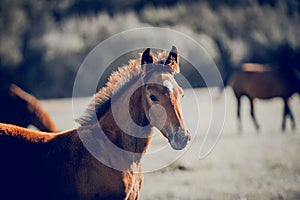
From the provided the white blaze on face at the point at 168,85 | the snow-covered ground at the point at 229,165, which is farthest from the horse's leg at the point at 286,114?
the white blaze on face at the point at 168,85

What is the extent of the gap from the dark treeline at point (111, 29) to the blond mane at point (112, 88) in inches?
666

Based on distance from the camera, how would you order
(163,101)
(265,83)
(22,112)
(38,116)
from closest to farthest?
(163,101), (38,116), (22,112), (265,83)

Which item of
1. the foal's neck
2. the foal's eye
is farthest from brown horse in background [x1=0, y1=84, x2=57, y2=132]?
the foal's eye

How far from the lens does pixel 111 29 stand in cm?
2691

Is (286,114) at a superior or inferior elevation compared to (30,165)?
superior

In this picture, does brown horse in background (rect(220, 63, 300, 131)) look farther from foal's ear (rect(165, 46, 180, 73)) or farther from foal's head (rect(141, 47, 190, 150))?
foal's head (rect(141, 47, 190, 150))

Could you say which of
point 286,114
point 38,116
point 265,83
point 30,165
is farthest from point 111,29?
point 30,165

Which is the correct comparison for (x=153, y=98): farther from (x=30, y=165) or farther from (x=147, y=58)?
(x=30, y=165)

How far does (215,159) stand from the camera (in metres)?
9.54

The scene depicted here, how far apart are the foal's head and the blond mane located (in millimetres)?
109

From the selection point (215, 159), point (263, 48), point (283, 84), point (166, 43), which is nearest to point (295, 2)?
point (263, 48)

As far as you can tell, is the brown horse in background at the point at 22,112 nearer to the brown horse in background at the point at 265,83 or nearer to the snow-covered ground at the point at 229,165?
the snow-covered ground at the point at 229,165

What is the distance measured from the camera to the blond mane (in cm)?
429

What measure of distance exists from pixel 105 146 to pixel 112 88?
0.53 m
